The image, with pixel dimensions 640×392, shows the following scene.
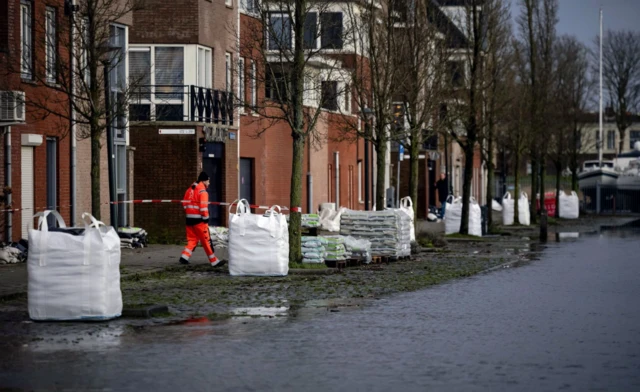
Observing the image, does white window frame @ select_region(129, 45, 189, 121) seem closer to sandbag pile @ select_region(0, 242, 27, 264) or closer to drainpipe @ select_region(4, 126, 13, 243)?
drainpipe @ select_region(4, 126, 13, 243)

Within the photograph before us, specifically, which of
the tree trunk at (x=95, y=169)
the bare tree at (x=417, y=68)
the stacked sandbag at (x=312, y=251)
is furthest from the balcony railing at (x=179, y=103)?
the tree trunk at (x=95, y=169)

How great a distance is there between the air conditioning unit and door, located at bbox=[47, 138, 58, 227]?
138 inches

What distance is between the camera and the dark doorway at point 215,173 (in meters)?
39.5

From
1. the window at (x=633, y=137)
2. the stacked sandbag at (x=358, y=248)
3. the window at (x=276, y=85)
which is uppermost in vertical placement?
the window at (x=633, y=137)

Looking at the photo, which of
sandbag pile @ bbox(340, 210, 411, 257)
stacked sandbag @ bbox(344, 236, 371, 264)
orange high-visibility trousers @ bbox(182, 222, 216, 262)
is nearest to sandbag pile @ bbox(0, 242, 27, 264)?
orange high-visibility trousers @ bbox(182, 222, 216, 262)

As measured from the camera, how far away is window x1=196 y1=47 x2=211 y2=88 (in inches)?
1537

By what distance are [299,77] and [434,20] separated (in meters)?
13.7

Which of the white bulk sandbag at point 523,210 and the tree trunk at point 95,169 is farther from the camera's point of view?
the white bulk sandbag at point 523,210

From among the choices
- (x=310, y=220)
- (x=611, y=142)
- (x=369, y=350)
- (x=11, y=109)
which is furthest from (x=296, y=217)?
(x=611, y=142)

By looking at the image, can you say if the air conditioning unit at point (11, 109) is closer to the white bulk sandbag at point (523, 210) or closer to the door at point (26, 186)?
the door at point (26, 186)

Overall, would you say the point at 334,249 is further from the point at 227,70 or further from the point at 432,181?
the point at 432,181

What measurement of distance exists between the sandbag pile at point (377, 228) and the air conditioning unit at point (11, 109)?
269 inches

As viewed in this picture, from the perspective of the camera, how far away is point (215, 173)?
40.4m

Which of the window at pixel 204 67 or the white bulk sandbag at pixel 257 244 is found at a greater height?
the window at pixel 204 67
